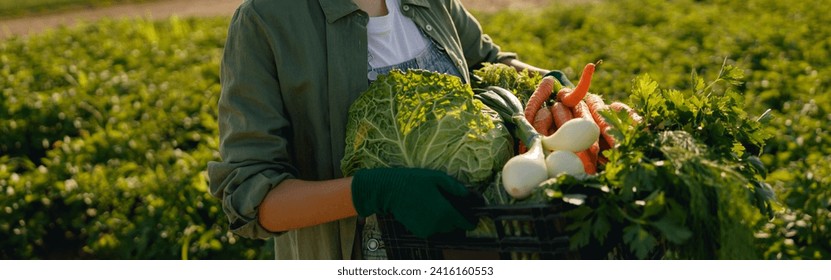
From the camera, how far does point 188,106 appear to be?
641 cm

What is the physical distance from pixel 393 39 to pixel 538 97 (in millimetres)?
472

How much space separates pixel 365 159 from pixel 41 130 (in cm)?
448

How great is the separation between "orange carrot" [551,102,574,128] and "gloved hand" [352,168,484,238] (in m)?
0.62

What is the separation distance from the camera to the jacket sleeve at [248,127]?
2.36 metres

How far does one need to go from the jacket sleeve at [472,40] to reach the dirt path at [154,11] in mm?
7635

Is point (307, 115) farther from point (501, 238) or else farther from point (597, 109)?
point (597, 109)

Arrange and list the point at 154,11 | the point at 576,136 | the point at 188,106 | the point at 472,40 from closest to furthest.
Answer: the point at 576,136, the point at 472,40, the point at 188,106, the point at 154,11

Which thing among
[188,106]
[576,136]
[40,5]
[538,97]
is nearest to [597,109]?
[538,97]

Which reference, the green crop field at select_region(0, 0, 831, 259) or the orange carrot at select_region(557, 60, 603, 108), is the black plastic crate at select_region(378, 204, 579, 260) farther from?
the green crop field at select_region(0, 0, 831, 259)

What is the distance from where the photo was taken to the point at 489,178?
2.28 m

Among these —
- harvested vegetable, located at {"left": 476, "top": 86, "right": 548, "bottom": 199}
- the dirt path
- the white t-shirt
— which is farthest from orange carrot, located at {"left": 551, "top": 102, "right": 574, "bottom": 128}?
the dirt path
